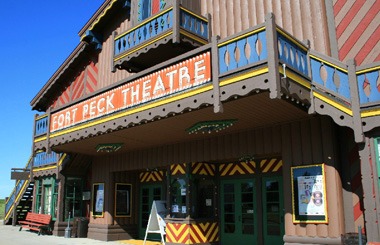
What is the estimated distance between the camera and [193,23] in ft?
44.8

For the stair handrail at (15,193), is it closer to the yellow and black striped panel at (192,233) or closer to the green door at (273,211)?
the yellow and black striped panel at (192,233)

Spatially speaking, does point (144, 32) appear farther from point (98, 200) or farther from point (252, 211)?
point (98, 200)

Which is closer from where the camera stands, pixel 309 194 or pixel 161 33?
pixel 309 194

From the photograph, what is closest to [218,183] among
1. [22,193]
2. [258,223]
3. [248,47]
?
[258,223]

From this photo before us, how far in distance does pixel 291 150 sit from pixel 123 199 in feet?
30.0

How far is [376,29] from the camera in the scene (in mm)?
10180

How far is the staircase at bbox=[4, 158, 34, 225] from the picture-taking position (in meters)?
24.4

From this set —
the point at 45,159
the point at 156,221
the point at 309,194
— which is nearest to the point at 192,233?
the point at 156,221

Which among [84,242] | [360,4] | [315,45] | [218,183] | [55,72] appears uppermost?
[55,72]

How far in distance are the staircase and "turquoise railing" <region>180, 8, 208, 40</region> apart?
1593cm

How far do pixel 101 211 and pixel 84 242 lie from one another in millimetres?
1811

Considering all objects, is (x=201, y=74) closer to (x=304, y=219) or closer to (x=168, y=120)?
(x=168, y=120)

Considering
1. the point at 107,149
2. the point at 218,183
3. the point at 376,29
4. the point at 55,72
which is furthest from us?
the point at 55,72

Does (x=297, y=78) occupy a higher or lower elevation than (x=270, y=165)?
higher
